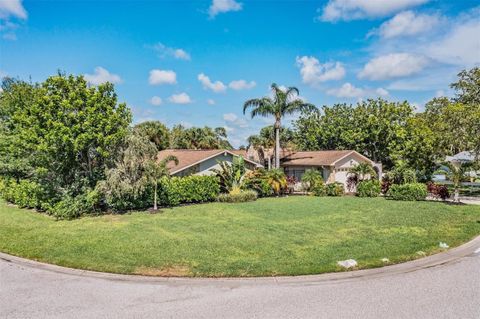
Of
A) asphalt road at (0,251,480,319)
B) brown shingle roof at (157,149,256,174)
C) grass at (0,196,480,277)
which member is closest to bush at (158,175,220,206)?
grass at (0,196,480,277)

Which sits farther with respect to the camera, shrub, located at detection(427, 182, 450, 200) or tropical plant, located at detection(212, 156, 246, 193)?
tropical plant, located at detection(212, 156, 246, 193)

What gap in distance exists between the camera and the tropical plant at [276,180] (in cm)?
2548

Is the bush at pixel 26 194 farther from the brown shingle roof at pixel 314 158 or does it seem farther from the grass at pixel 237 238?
the brown shingle roof at pixel 314 158

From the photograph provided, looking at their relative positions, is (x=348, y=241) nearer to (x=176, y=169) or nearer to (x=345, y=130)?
(x=176, y=169)

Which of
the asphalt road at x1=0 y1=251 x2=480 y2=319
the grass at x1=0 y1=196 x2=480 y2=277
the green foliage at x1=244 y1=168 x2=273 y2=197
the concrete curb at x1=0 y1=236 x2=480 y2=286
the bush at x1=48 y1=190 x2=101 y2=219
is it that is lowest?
the asphalt road at x1=0 y1=251 x2=480 y2=319

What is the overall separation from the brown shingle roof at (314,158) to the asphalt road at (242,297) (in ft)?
70.7

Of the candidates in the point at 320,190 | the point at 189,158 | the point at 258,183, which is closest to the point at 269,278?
the point at 258,183

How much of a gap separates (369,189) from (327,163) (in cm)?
513

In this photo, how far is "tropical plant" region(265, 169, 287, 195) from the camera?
83.6ft

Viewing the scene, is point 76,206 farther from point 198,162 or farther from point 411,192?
point 411,192

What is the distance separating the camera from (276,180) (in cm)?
2572

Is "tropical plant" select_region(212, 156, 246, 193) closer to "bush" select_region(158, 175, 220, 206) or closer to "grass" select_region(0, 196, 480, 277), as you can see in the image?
"bush" select_region(158, 175, 220, 206)

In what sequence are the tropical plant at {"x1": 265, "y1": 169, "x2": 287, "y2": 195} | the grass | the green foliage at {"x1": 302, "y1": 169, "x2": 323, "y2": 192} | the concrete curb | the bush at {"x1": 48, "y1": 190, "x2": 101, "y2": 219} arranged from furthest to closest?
the green foliage at {"x1": 302, "y1": 169, "x2": 323, "y2": 192} → the tropical plant at {"x1": 265, "y1": 169, "x2": 287, "y2": 195} → the bush at {"x1": 48, "y1": 190, "x2": 101, "y2": 219} → the grass → the concrete curb

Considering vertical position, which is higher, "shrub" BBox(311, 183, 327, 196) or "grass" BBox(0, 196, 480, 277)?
"shrub" BBox(311, 183, 327, 196)
